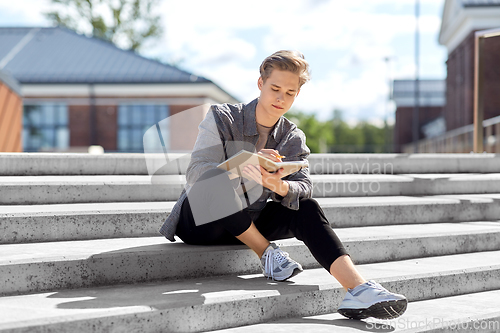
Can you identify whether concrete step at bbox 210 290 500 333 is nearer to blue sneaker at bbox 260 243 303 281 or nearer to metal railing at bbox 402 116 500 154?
blue sneaker at bbox 260 243 303 281

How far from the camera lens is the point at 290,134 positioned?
286 centimetres

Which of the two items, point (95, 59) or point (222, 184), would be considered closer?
point (222, 184)

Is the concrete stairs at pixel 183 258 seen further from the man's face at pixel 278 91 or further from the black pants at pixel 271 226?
the man's face at pixel 278 91

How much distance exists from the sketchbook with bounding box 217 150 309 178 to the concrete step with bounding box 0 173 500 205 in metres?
1.39

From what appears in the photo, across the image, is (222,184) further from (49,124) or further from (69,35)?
(69,35)

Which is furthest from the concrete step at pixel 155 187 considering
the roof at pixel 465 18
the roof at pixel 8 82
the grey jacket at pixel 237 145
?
the roof at pixel 465 18

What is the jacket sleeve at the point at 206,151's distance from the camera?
2.55 metres

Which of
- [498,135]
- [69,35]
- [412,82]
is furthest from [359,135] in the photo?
[498,135]

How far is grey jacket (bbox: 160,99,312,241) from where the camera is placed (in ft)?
8.52

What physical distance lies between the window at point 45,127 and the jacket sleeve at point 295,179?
19.6 metres

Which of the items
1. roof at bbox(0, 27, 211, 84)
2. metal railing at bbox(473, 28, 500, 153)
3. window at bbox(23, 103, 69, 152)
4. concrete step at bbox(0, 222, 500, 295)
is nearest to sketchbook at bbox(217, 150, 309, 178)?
concrete step at bbox(0, 222, 500, 295)

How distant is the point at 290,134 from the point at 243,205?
55 centimetres

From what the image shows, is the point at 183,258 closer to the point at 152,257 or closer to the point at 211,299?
the point at 152,257

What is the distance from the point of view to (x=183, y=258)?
2.70m
